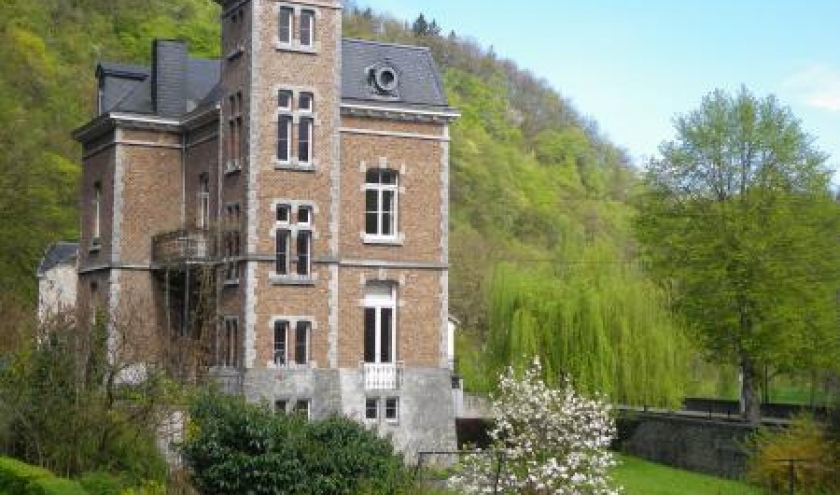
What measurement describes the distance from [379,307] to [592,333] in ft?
21.1

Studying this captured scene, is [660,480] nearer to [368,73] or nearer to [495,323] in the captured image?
[495,323]

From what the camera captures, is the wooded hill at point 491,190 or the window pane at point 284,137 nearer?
the window pane at point 284,137

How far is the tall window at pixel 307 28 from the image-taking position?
97.6 feet

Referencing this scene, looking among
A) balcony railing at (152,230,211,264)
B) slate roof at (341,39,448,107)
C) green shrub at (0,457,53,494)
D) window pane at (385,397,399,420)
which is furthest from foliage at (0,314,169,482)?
slate roof at (341,39,448,107)

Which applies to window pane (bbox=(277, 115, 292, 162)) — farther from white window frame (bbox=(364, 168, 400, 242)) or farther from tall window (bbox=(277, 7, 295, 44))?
white window frame (bbox=(364, 168, 400, 242))

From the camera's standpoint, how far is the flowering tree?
19359 millimetres

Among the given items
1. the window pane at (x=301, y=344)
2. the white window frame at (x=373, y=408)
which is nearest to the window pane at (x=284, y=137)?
the window pane at (x=301, y=344)

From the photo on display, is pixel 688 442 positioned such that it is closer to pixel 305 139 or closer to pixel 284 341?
pixel 284 341

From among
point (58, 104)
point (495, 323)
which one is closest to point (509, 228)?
point (58, 104)

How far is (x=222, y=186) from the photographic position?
30344 millimetres

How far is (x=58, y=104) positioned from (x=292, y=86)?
115 feet

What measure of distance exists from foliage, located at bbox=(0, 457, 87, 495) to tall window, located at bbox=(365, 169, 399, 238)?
44.6 feet

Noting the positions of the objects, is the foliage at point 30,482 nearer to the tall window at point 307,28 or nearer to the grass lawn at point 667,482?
the grass lawn at point 667,482

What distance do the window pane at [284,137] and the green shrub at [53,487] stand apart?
13177 mm
